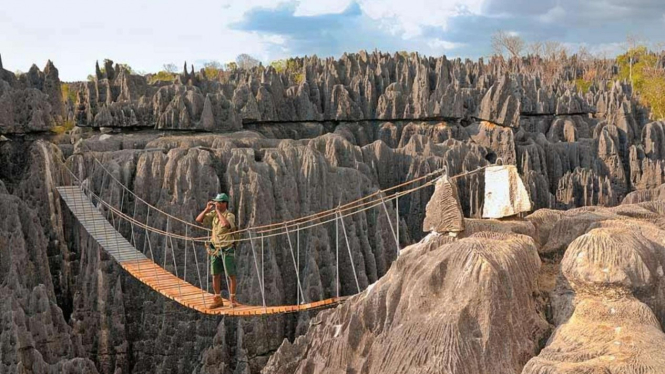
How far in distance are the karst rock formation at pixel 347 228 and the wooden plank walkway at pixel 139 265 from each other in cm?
56

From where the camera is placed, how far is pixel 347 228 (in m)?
15.3

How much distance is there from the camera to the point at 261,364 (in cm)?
1315

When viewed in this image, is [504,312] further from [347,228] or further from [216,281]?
[347,228]

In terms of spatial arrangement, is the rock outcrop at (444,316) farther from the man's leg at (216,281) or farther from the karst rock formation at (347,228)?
the man's leg at (216,281)

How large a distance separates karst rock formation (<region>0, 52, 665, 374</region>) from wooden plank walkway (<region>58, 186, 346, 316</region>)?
1.82ft

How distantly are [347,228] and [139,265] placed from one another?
5765 millimetres

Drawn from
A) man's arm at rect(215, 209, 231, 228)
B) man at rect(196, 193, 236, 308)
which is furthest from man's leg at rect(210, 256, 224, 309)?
man's arm at rect(215, 209, 231, 228)

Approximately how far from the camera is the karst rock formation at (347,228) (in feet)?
18.9

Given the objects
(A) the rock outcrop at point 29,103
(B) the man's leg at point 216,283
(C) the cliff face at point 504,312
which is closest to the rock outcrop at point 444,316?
(C) the cliff face at point 504,312

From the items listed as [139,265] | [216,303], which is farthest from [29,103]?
[216,303]

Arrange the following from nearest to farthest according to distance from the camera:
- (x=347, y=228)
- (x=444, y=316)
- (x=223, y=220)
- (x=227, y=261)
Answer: (x=444, y=316) < (x=223, y=220) < (x=227, y=261) < (x=347, y=228)

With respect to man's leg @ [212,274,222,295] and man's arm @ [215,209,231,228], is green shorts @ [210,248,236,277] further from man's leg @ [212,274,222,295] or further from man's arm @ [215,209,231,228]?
man's arm @ [215,209,231,228]

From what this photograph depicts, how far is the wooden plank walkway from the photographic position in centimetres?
845

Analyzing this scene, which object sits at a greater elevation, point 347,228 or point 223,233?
point 223,233
